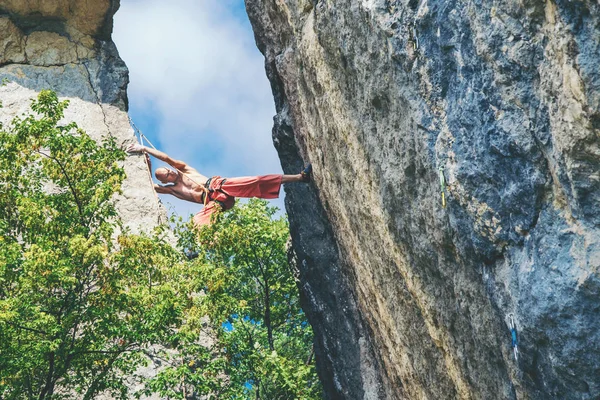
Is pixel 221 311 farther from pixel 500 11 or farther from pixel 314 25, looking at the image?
pixel 500 11

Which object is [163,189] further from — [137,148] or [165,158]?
[137,148]

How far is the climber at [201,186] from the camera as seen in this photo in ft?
42.7

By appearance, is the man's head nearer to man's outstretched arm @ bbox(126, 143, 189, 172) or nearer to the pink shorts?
man's outstretched arm @ bbox(126, 143, 189, 172)

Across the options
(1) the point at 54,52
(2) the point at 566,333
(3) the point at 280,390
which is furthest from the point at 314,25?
(1) the point at 54,52

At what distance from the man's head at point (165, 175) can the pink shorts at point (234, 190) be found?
796mm

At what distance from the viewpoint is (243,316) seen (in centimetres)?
1781

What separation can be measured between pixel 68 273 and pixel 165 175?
140 inches

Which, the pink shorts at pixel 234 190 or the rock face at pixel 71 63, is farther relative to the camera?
the rock face at pixel 71 63

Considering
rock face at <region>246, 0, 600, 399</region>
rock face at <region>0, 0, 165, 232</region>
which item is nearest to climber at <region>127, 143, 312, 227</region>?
rock face at <region>246, 0, 600, 399</region>

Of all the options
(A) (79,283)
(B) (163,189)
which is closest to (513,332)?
(A) (79,283)

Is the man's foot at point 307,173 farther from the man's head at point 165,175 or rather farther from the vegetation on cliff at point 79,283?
the man's head at point 165,175

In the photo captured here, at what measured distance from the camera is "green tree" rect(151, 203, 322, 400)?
13078 millimetres

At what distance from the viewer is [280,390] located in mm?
16594

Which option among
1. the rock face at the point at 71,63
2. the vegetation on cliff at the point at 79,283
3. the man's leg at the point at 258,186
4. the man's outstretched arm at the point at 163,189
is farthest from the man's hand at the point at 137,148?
the rock face at the point at 71,63
